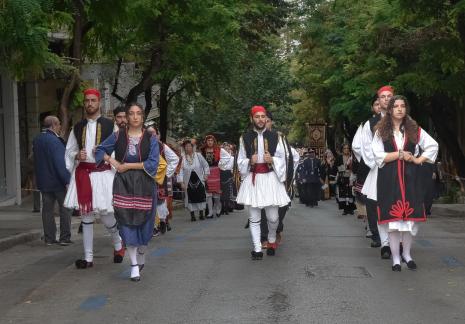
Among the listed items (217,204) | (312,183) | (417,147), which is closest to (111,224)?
(417,147)

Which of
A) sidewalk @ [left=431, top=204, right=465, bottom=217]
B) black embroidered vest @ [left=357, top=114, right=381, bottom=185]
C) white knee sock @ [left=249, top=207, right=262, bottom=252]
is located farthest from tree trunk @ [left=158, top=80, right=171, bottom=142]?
white knee sock @ [left=249, top=207, right=262, bottom=252]

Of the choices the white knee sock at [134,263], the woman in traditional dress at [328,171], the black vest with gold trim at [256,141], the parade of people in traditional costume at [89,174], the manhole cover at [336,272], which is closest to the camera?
the white knee sock at [134,263]

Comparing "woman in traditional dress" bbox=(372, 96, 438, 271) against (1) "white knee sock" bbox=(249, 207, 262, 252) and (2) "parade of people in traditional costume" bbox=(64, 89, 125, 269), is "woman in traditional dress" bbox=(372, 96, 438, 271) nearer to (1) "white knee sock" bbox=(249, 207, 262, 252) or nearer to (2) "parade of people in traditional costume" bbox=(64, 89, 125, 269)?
(1) "white knee sock" bbox=(249, 207, 262, 252)

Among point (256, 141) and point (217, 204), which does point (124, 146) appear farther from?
point (217, 204)

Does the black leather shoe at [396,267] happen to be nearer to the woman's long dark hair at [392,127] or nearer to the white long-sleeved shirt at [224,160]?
the woman's long dark hair at [392,127]

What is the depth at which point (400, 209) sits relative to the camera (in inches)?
410

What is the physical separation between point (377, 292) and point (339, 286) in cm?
48

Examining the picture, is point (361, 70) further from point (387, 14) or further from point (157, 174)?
point (157, 174)

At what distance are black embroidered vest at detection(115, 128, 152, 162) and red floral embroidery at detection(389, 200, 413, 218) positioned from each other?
9.37 feet

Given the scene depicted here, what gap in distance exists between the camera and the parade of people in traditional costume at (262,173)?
38.7ft

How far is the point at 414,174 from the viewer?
1052 centimetres

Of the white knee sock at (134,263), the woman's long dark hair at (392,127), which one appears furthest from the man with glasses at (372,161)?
the white knee sock at (134,263)

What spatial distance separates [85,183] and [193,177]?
1074 centimetres

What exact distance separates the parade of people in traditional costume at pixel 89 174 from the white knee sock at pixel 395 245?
3.27 metres
